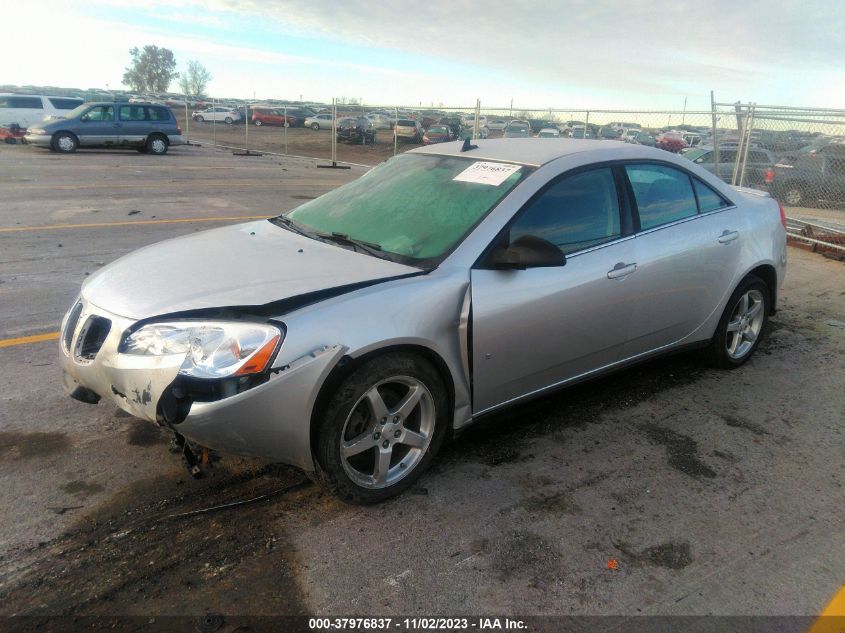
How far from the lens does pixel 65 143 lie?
20594 mm

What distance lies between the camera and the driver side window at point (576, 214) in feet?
11.3

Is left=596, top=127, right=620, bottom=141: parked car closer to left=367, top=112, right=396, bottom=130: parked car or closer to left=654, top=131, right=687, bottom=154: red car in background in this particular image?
left=654, top=131, right=687, bottom=154: red car in background

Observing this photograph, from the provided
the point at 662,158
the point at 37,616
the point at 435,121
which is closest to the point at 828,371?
the point at 662,158

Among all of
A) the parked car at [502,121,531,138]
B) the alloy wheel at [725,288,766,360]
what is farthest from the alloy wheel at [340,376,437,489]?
the parked car at [502,121,531,138]

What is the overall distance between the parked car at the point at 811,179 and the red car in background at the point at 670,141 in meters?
7.01

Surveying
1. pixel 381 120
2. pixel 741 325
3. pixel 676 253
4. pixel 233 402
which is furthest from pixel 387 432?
pixel 381 120

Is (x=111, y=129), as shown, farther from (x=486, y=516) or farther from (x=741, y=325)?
(x=486, y=516)

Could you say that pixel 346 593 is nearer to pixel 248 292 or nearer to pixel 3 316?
pixel 248 292

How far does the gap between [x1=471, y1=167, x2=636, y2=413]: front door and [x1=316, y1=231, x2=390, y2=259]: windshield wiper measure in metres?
0.52

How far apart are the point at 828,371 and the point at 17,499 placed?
206 inches

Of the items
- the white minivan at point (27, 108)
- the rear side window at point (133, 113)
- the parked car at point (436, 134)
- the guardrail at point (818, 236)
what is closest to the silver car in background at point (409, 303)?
the guardrail at point (818, 236)

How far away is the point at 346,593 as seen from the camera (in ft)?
8.15

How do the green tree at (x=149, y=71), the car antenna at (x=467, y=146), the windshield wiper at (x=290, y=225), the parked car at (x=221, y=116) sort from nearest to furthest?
the windshield wiper at (x=290, y=225), the car antenna at (x=467, y=146), the parked car at (x=221, y=116), the green tree at (x=149, y=71)

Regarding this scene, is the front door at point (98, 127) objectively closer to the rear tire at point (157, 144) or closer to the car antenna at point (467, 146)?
the rear tire at point (157, 144)
